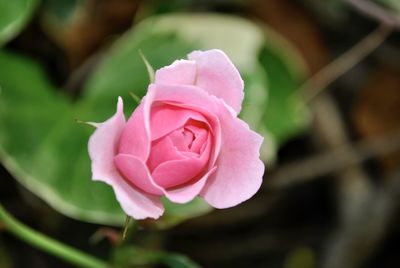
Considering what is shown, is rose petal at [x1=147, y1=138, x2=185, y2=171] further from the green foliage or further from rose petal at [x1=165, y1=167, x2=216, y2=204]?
the green foliage

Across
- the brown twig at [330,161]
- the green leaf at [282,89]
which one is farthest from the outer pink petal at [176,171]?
the brown twig at [330,161]

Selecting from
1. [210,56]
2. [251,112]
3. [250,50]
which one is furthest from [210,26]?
[210,56]

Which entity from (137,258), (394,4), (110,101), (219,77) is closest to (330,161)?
(394,4)

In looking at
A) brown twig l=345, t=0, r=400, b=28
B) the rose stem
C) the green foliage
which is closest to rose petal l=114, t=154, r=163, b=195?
the rose stem

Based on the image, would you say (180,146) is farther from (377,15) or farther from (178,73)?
(377,15)

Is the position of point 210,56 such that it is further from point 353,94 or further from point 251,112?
point 353,94

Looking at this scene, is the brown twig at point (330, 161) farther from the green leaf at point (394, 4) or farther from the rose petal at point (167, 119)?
the rose petal at point (167, 119)

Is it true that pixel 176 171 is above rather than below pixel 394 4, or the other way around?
below
